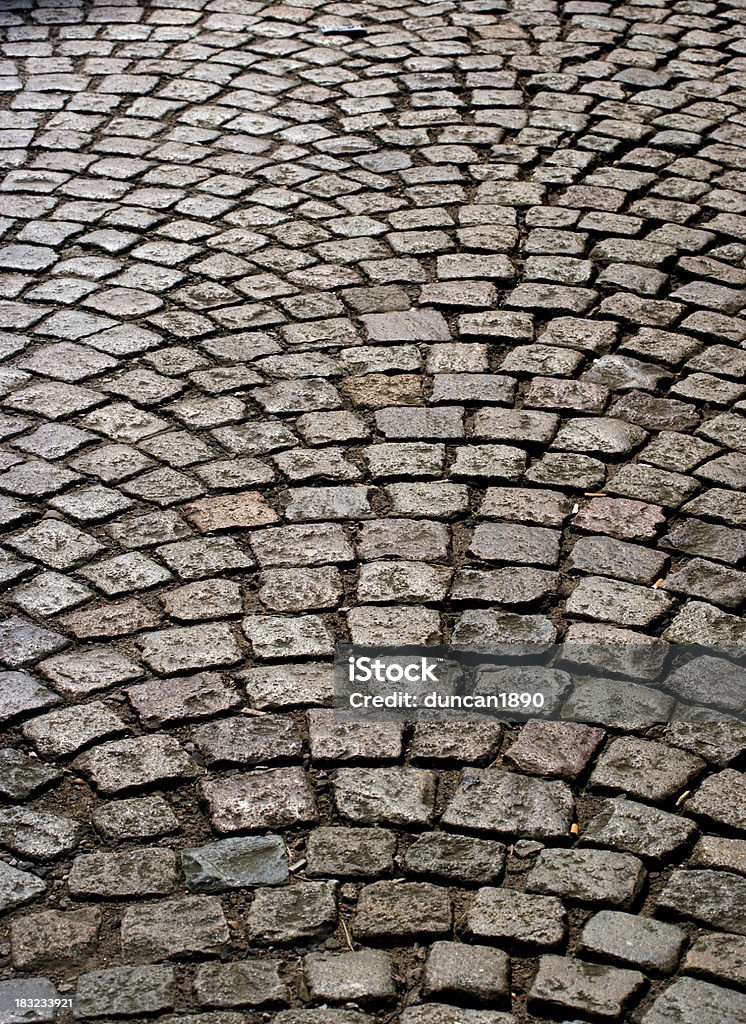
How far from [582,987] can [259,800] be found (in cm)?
82

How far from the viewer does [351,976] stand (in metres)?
2.67

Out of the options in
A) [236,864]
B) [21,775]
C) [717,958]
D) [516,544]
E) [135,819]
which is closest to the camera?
[717,958]

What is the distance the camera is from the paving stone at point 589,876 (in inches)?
111

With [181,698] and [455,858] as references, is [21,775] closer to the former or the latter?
[181,698]

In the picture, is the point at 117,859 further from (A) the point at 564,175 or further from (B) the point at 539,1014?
(A) the point at 564,175

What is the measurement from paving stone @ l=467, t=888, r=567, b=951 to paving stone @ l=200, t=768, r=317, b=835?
437 millimetres

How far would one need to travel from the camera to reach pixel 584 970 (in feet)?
8.79

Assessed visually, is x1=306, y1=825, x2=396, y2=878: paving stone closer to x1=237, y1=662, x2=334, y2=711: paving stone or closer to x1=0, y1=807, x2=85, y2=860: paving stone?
x1=237, y1=662, x2=334, y2=711: paving stone

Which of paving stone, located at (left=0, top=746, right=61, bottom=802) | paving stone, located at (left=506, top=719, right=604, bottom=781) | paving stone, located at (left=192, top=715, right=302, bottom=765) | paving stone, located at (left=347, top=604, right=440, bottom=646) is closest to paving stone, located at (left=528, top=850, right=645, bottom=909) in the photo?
paving stone, located at (left=506, top=719, right=604, bottom=781)

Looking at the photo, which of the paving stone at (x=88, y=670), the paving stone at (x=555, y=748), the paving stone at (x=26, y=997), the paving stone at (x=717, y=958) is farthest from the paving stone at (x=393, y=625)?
the paving stone at (x=26, y=997)

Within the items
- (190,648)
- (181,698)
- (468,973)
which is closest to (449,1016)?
(468,973)

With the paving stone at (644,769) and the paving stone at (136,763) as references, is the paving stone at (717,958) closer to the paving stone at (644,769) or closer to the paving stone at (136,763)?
the paving stone at (644,769)

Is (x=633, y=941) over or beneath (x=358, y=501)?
beneath

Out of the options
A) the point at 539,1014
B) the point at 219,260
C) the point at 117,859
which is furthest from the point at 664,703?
the point at 219,260
